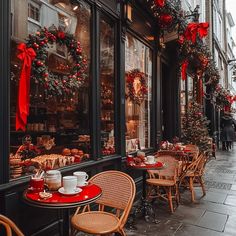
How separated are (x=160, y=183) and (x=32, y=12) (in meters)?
3.74

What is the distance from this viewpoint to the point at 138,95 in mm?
6938

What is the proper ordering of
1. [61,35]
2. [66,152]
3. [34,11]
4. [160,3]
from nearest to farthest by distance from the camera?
[61,35] < [34,11] < [66,152] < [160,3]

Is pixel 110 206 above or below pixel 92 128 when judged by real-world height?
below

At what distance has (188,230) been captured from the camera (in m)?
4.18

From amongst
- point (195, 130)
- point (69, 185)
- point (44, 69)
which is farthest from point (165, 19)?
point (69, 185)

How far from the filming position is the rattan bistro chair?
2.94m

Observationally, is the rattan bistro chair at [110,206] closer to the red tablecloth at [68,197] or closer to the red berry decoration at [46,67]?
the red tablecloth at [68,197]

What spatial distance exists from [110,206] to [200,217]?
208 cm

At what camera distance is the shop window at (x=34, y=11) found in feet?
14.2

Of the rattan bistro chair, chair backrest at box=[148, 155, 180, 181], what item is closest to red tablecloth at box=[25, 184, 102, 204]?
the rattan bistro chair

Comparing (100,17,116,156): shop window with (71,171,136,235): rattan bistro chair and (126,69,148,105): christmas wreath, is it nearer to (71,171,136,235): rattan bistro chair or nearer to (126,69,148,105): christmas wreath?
(126,69,148,105): christmas wreath

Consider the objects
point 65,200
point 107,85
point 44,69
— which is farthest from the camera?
point 107,85

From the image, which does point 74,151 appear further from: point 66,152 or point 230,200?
point 230,200

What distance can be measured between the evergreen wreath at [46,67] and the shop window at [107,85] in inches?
26.8
